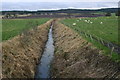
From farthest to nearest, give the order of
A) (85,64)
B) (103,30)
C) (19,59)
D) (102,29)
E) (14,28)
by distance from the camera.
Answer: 1. (14,28)
2. (102,29)
3. (103,30)
4. (19,59)
5. (85,64)

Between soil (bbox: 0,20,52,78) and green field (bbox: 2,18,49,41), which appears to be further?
green field (bbox: 2,18,49,41)

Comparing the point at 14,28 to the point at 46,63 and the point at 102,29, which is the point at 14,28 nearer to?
the point at 102,29

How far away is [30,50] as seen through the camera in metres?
40.2

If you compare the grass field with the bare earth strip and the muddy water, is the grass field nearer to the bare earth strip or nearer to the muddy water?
the bare earth strip

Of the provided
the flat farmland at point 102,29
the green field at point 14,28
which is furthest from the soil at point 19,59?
the flat farmland at point 102,29

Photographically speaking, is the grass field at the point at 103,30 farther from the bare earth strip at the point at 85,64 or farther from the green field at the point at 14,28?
the green field at the point at 14,28

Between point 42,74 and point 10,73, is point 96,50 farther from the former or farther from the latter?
point 10,73

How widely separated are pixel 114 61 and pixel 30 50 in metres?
17.4

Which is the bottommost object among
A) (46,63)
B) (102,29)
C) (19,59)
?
(46,63)

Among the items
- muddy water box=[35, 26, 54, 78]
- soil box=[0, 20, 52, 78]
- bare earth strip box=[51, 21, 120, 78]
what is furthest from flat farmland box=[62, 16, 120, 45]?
soil box=[0, 20, 52, 78]

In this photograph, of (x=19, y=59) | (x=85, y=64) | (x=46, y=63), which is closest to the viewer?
(x=85, y=64)

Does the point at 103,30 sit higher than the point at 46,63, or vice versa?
the point at 103,30

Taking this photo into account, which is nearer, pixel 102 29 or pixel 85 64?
pixel 85 64

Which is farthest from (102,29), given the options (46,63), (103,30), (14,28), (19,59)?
(19,59)
